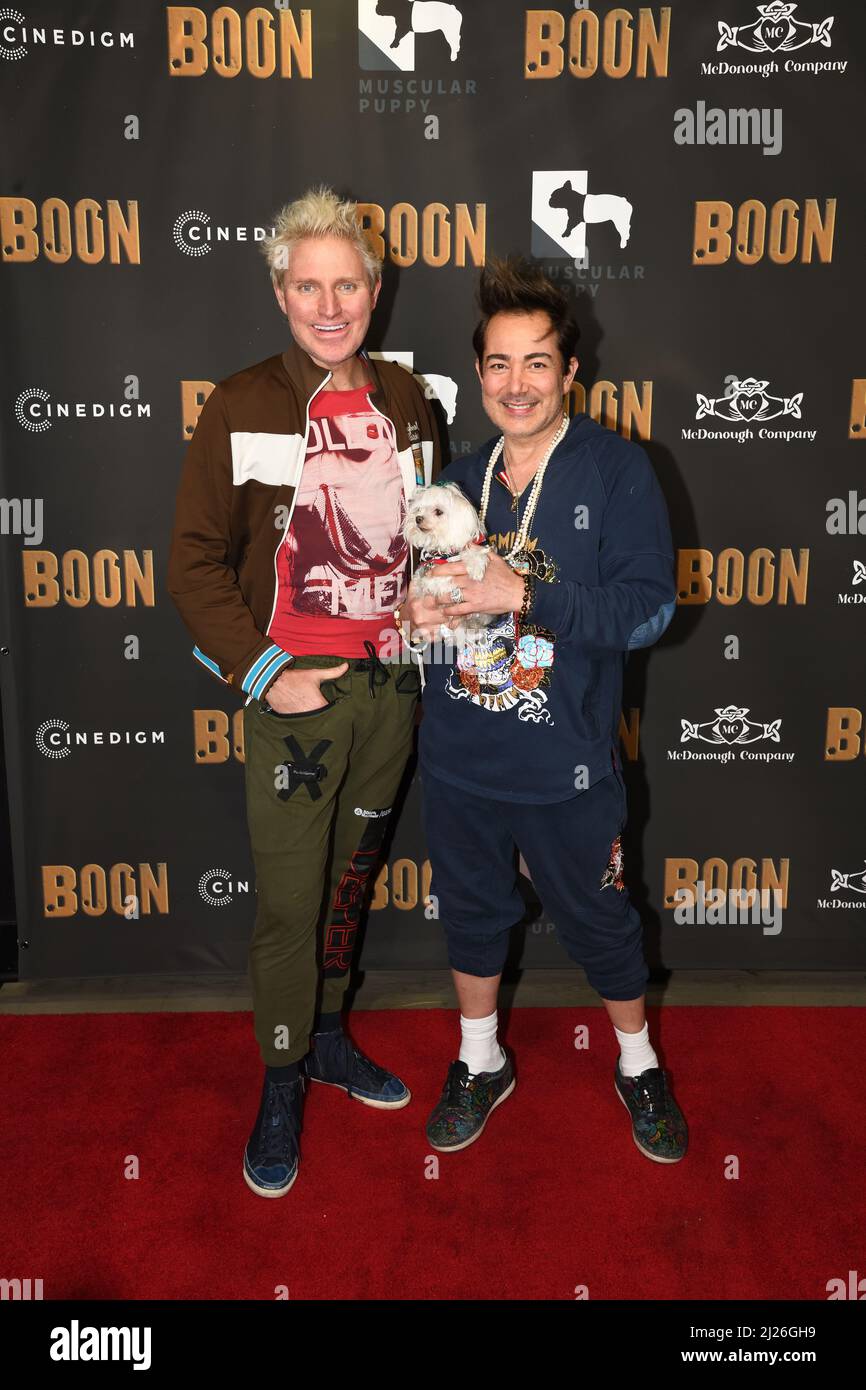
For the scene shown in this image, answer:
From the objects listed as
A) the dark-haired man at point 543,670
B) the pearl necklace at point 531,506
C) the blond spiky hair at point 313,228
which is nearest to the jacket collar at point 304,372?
the blond spiky hair at point 313,228

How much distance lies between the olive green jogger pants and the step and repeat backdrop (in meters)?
0.70

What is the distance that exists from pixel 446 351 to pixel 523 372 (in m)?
0.85

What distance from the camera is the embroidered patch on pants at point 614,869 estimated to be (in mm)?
2207

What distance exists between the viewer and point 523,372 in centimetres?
197

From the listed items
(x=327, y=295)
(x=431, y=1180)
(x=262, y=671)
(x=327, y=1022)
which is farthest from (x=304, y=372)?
(x=431, y=1180)

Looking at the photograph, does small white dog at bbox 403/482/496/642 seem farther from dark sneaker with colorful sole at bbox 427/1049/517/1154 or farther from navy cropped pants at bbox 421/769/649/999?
dark sneaker with colorful sole at bbox 427/1049/517/1154

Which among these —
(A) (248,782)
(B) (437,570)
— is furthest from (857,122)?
(A) (248,782)

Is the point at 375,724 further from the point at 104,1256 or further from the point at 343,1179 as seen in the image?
the point at 104,1256

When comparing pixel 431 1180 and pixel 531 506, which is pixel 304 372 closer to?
pixel 531 506

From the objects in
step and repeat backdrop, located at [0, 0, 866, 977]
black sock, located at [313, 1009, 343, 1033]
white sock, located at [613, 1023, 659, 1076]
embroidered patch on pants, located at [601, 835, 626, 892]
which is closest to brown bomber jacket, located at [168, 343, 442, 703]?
step and repeat backdrop, located at [0, 0, 866, 977]

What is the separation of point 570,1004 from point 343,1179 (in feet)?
3.03

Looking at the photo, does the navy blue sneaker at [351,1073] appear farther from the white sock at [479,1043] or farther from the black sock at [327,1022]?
the white sock at [479,1043]
